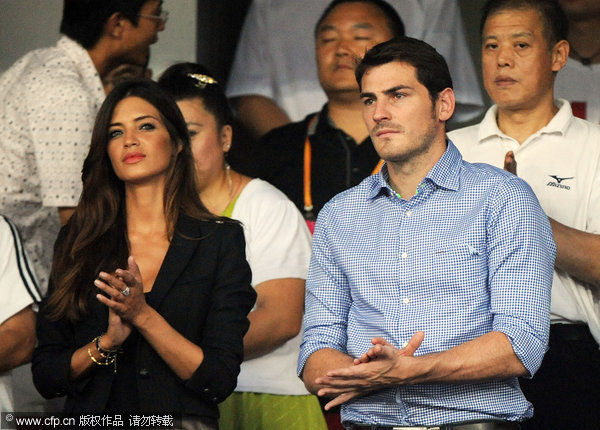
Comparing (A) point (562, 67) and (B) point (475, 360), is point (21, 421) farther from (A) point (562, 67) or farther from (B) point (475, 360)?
(A) point (562, 67)

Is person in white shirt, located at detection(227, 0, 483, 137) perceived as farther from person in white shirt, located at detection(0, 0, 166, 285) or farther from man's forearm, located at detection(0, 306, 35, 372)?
man's forearm, located at detection(0, 306, 35, 372)

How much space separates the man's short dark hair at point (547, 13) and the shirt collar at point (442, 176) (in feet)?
3.69

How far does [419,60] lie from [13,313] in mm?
1675

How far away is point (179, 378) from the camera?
323 cm

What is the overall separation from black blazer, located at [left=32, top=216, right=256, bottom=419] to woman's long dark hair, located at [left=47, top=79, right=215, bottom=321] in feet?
0.24

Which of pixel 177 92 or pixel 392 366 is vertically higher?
pixel 177 92

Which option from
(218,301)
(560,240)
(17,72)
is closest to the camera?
(218,301)

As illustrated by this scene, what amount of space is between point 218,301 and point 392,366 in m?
0.67

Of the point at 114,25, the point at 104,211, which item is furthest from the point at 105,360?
the point at 114,25

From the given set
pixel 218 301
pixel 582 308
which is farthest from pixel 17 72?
pixel 582 308

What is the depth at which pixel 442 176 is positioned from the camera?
3188 mm

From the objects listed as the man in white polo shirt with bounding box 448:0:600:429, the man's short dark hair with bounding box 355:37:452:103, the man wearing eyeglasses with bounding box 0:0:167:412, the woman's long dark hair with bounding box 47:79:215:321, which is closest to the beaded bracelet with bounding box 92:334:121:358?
the woman's long dark hair with bounding box 47:79:215:321

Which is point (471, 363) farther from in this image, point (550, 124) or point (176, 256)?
point (550, 124)

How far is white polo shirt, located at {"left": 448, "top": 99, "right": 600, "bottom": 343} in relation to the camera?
381cm
